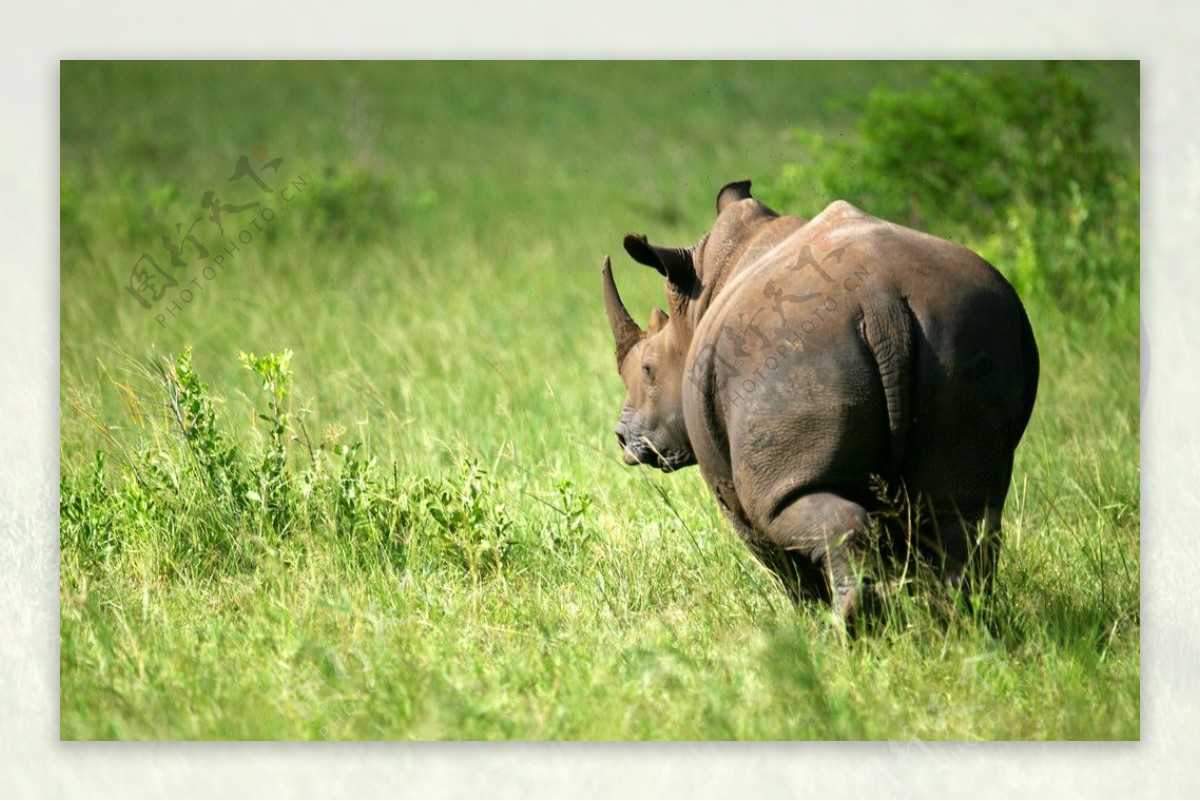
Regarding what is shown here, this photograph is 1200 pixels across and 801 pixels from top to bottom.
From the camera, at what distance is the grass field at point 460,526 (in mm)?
4320

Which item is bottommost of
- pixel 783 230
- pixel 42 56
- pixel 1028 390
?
pixel 1028 390

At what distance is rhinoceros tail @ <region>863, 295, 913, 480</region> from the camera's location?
3832 mm

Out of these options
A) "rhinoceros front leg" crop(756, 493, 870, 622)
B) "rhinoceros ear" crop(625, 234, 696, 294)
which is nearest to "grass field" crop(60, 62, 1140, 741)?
"rhinoceros front leg" crop(756, 493, 870, 622)

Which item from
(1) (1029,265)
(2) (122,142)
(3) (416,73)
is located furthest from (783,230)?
(3) (416,73)

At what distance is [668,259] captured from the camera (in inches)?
181

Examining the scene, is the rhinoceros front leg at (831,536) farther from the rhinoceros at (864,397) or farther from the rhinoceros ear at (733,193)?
→ the rhinoceros ear at (733,193)

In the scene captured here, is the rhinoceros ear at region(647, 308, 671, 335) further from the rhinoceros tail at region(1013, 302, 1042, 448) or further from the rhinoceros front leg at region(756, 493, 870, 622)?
the rhinoceros tail at region(1013, 302, 1042, 448)

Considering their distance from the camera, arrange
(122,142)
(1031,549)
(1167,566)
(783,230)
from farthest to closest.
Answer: (122,142) < (1031,549) < (1167,566) < (783,230)

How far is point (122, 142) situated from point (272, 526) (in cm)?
687

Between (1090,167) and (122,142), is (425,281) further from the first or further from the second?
(1090,167)

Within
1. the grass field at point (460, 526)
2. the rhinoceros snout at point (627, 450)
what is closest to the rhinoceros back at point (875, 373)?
the grass field at point (460, 526)

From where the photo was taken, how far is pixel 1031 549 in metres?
5.31

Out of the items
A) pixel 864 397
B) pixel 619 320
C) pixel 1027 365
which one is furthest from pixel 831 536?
pixel 619 320

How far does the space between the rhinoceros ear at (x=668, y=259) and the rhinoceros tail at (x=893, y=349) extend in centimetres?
87
